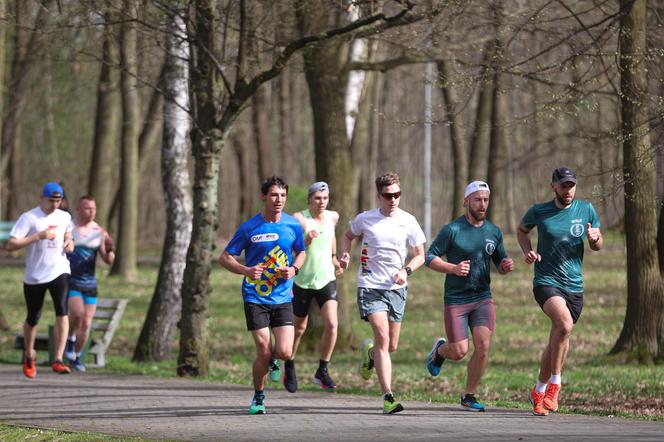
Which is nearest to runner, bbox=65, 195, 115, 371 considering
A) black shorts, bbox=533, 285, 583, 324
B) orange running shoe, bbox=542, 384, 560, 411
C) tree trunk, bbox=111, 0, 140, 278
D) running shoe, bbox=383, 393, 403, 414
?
running shoe, bbox=383, 393, 403, 414

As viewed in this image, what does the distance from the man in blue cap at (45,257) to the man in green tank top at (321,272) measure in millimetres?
3121

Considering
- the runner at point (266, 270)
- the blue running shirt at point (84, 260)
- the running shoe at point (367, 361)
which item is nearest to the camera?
the runner at point (266, 270)

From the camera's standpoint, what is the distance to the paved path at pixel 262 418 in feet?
30.2

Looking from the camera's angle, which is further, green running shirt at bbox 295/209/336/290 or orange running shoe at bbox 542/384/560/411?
green running shirt at bbox 295/209/336/290

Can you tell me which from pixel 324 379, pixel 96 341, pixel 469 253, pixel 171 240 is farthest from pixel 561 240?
pixel 96 341

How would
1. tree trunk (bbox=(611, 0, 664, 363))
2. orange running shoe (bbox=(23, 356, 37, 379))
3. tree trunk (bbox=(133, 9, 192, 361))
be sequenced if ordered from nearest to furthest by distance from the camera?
tree trunk (bbox=(611, 0, 664, 363))
orange running shoe (bbox=(23, 356, 37, 379))
tree trunk (bbox=(133, 9, 192, 361))

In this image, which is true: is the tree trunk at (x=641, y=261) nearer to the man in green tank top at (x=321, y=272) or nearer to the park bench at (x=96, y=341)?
the man in green tank top at (x=321, y=272)

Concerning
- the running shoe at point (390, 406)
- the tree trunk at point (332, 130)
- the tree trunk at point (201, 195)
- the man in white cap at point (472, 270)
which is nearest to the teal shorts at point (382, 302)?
the man in white cap at point (472, 270)

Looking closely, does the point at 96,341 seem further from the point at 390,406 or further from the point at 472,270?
the point at 472,270

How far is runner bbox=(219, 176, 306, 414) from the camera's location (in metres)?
10.6

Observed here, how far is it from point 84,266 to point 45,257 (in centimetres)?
100

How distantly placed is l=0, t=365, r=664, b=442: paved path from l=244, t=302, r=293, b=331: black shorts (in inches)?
30.9

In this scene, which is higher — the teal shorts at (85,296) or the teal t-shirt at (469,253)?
the teal t-shirt at (469,253)

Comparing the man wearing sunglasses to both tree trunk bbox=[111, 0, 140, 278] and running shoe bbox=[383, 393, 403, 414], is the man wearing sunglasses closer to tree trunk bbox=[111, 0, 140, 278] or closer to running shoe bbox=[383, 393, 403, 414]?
running shoe bbox=[383, 393, 403, 414]
